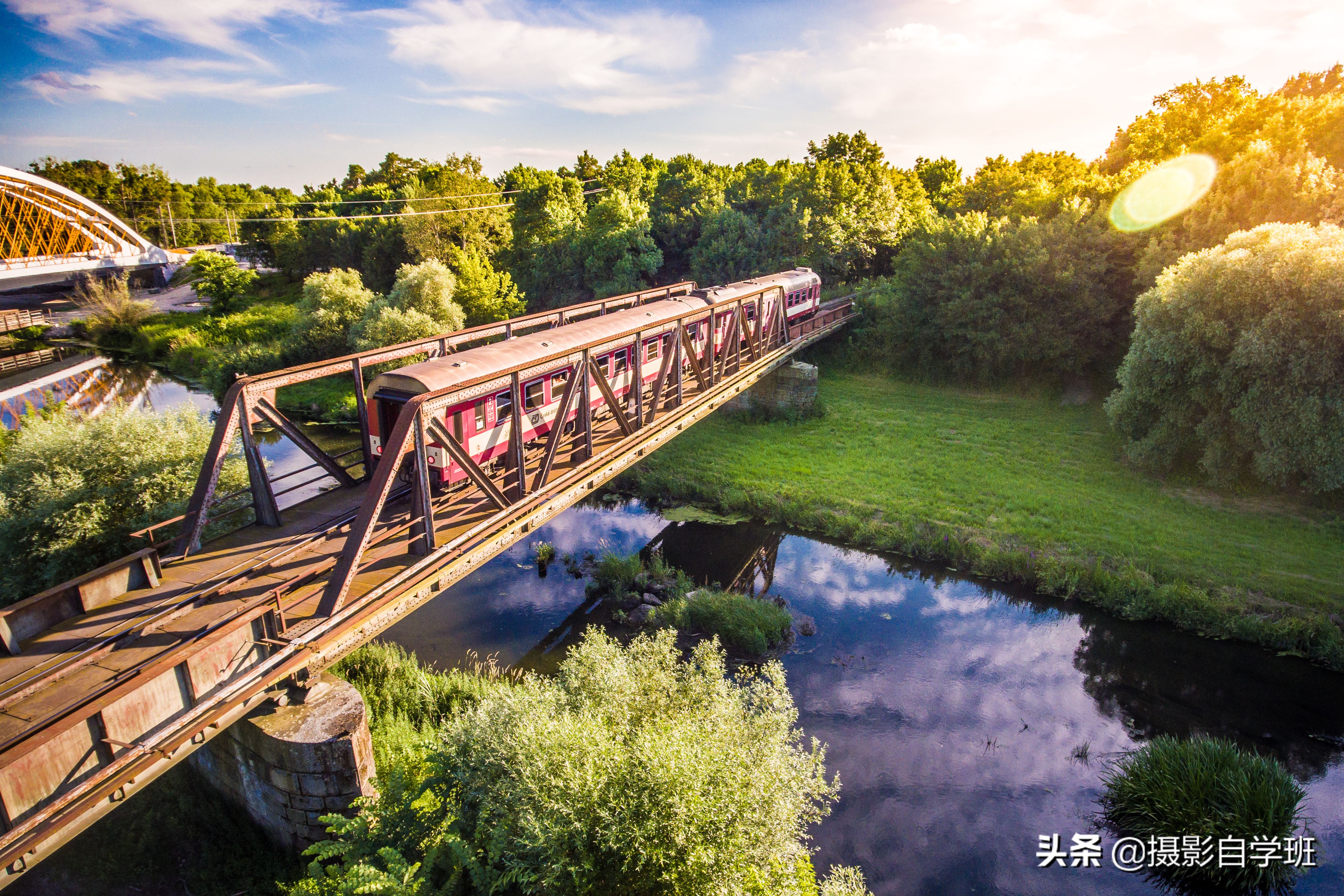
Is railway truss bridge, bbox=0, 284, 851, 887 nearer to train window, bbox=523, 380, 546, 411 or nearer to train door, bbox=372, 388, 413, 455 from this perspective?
train door, bbox=372, 388, 413, 455

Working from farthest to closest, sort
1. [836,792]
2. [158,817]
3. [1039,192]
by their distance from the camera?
[1039,192] < [836,792] < [158,817]

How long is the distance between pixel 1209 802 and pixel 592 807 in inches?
467

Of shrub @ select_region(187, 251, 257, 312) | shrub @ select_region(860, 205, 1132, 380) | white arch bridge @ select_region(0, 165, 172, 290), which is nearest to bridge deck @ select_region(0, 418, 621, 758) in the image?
shrub @ select_region(860, 205, 1132, 380)

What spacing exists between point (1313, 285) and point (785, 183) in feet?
109

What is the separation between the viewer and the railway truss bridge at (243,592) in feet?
22.2

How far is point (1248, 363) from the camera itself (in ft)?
65.4

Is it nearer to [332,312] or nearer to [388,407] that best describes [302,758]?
Answer: [388,407]

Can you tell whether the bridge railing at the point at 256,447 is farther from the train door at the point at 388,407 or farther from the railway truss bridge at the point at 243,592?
the train door at the point at 388,407

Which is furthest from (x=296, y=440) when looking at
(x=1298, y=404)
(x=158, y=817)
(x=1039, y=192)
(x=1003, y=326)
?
(x=1039, y=192)

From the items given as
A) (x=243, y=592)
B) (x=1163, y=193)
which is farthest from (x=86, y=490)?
(x=1163, y=193)

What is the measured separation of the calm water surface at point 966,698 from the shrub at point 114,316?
168 ft

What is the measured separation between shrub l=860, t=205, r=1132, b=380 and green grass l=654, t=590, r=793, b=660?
71.9 feet

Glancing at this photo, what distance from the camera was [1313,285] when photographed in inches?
750

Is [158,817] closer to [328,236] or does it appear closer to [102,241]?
[328,236]
